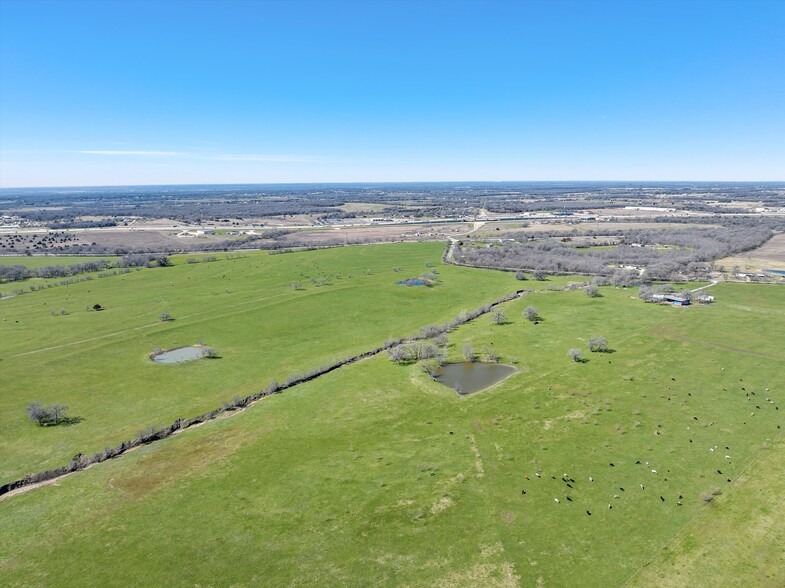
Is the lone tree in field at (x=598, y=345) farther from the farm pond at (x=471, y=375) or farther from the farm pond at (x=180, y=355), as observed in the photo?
the farm pond at (x=180, y=355)

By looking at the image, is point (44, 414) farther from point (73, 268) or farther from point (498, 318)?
point (73, 268)

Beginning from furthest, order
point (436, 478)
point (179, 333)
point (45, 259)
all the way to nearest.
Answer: point (45, 259)
point (179, 333)
point (436, 478)

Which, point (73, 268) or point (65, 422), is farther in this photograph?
point (73, 268)

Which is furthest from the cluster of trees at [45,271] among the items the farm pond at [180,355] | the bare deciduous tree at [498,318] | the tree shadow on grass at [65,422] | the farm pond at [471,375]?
the farm pond at [471,375]

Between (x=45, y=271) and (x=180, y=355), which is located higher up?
(x=45, y=271)

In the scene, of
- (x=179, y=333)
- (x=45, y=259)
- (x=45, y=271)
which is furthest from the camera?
(x=45, y=259)

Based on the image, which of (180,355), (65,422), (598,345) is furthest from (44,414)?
(598,345)
